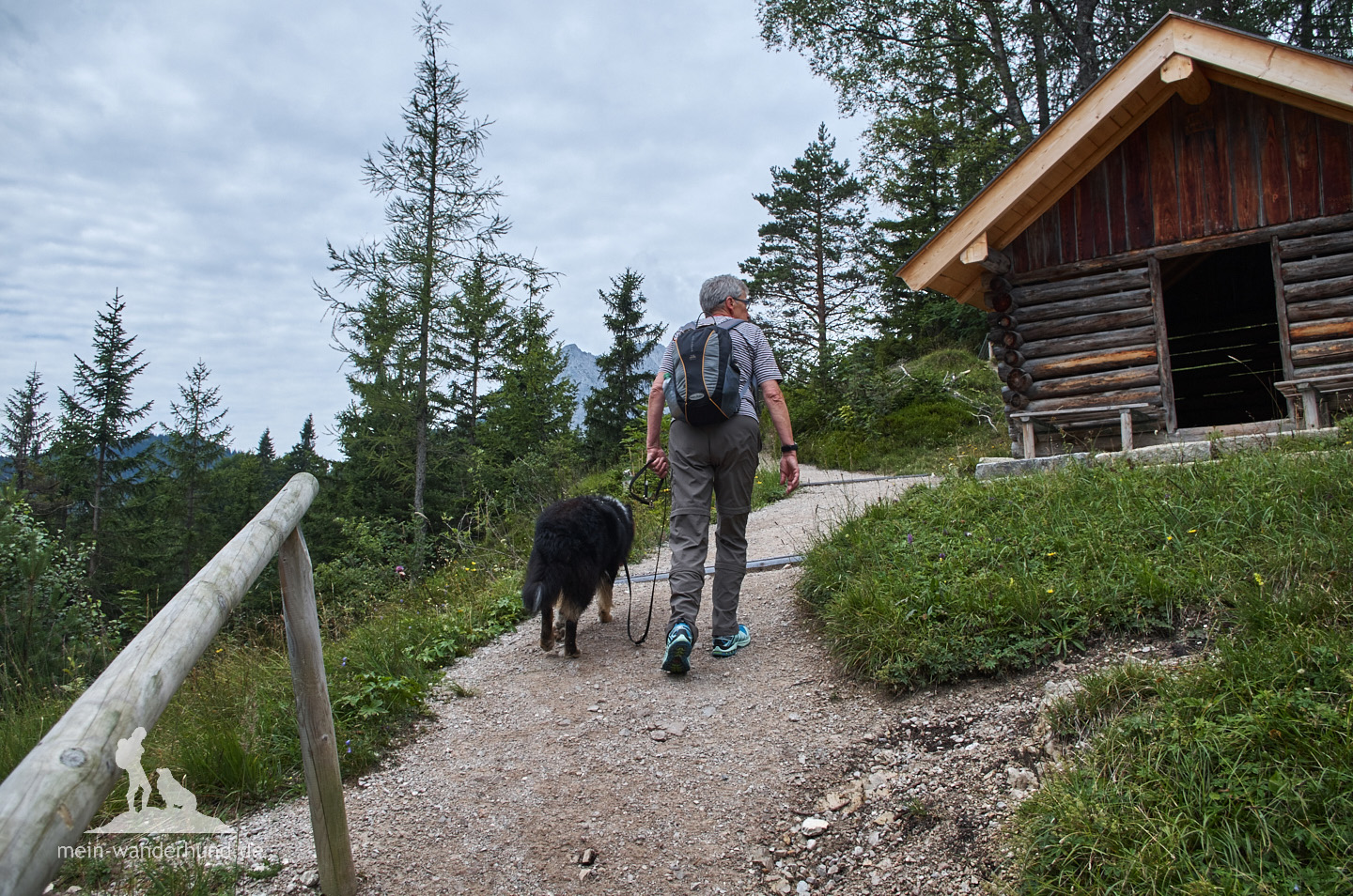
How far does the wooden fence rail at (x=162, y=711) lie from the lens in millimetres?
1074

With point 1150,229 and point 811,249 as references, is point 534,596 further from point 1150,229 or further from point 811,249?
point 811,249

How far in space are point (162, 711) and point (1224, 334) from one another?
48.2 ft

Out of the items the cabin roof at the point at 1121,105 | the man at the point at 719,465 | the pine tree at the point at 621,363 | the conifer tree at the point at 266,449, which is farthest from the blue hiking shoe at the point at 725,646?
the conifer tree at the point at 266,449

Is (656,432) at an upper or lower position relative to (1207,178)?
lower

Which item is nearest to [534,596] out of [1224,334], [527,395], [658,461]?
[658,461]

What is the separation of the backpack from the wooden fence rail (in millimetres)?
2169

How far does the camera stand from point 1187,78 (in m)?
7.50

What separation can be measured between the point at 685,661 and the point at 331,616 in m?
4.02

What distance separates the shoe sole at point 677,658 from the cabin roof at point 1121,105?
578 cm

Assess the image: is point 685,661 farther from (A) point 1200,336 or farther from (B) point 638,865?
(A) point 1200,336

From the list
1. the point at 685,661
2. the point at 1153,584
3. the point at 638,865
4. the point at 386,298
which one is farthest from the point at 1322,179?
the point at 386,298

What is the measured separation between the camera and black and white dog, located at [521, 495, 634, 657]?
4711 mm

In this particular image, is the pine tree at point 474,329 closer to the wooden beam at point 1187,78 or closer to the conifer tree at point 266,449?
the wooden beam at point 1187,78

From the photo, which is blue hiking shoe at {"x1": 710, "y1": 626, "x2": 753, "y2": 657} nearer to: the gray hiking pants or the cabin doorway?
the gray hiking pants
